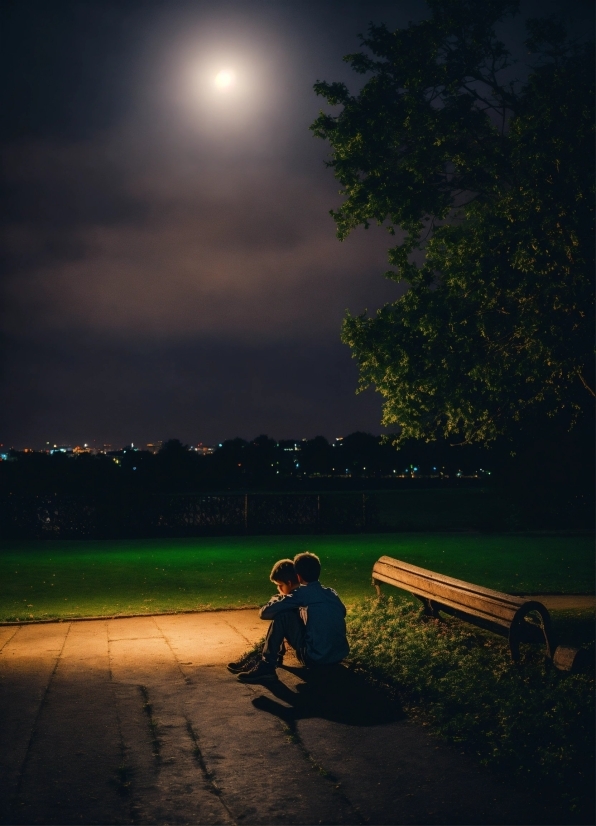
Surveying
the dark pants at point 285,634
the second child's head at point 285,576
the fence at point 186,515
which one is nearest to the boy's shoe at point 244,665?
the dark pants at point 285,634

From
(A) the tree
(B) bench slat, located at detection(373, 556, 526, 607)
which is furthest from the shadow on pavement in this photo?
(A) the tree

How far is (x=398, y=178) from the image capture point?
1322 cm

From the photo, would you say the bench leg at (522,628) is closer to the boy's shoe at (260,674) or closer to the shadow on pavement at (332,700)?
the shadow on pavement at (332,700)

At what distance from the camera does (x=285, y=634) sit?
8422 millimetres

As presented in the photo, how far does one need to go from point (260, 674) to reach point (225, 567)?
12.7 meters

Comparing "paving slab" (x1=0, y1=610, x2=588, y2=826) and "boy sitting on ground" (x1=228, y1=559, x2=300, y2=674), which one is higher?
"boy sitting on ground" (x1=228, y1=559, x2=300, y2=674)

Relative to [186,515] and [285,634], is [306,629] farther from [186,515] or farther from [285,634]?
[186,515]

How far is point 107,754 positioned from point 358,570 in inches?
550

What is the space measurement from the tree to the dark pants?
17.0ft

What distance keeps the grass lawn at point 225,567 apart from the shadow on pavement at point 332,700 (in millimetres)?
5478

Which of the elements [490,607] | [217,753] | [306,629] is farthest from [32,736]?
[490,607]

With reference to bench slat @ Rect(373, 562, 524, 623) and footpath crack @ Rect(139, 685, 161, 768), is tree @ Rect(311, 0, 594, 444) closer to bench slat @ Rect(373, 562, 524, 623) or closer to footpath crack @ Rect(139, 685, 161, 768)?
bench slat @ Rect(373, 562, 524, 623)

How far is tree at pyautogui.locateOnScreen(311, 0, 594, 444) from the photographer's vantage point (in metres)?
10.7

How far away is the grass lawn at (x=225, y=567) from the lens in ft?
48.9
